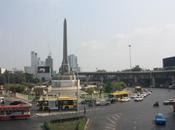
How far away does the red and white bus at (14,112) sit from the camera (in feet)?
158

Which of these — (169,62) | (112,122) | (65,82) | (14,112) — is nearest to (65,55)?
(65,82)

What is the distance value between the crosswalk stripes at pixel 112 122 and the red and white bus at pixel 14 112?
12.1 m

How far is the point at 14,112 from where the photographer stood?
48562 millimetres

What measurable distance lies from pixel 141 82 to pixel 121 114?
123974mm

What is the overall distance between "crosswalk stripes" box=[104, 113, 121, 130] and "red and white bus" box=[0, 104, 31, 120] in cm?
1211

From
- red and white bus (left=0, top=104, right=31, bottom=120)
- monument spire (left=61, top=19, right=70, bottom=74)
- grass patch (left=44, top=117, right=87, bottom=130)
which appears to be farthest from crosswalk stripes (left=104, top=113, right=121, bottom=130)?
monument spire (left=61, top=19, right=70, bottom=74)

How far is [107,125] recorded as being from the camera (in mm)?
39125

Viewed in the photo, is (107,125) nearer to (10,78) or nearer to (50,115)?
(50,115)

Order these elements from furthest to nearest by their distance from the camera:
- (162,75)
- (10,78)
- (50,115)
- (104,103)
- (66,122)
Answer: (162,75) < (10,78) < (104,103) < (50,115) < (66,122)

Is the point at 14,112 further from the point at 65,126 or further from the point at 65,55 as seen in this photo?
the point at 65,55

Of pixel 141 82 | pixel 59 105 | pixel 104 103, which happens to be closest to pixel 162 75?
pixel 141 82

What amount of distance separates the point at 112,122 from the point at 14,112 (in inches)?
594

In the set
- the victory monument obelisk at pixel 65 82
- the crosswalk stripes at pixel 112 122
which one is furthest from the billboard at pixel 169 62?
the crosswalk stripes at pixel 112 122

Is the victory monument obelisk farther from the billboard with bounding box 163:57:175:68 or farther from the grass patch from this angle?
the billboard with bounding box 163:57:175:68
